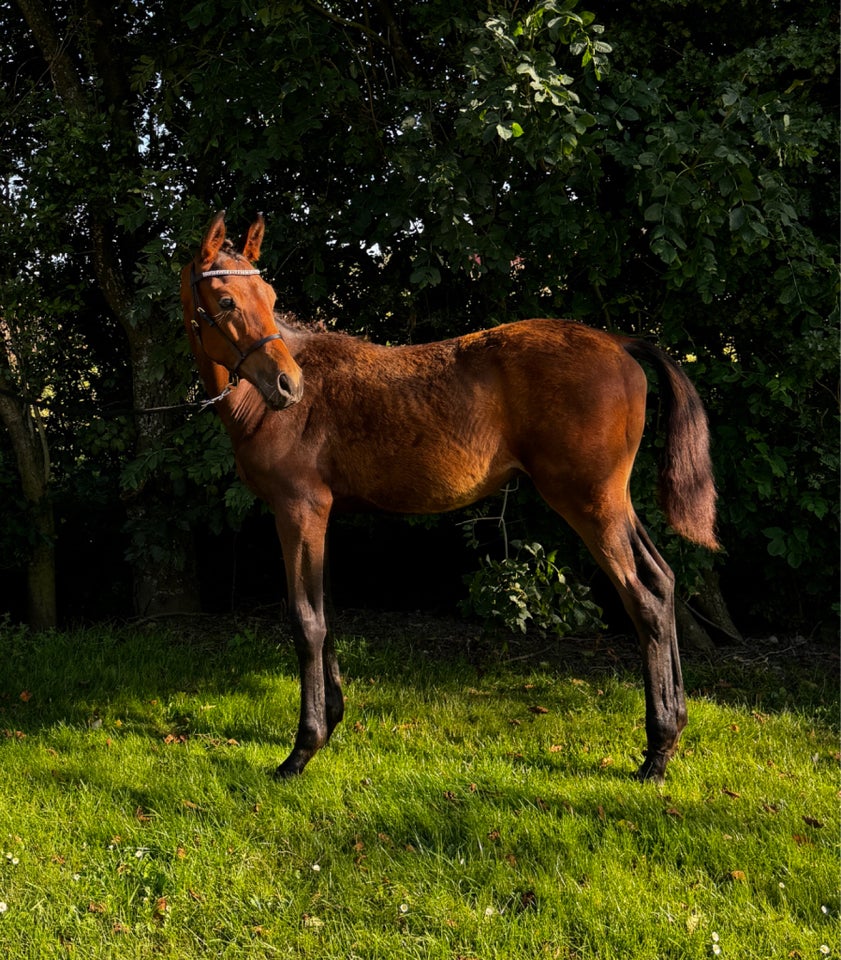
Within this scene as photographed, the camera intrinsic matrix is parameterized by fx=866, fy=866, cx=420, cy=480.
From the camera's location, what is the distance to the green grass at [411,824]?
296 cm

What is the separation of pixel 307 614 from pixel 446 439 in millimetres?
1061

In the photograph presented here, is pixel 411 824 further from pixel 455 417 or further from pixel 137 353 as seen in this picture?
pixel 137 353

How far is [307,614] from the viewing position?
4.11 meters

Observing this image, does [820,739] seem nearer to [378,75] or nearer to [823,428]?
[823,428]

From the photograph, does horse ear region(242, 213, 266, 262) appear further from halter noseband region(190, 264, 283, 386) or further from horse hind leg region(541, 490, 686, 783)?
horse hind leg region(541, 490, 686, 783)

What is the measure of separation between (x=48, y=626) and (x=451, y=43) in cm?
570

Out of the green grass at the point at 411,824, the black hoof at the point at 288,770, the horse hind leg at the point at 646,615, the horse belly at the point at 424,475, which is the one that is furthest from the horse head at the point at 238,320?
the green grass at the point at 411,824

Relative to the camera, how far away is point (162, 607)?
7.34m

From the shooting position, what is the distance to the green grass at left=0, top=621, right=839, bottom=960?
9.72 feet

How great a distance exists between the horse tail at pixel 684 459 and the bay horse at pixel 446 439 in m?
0.01

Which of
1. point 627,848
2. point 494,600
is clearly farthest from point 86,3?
point 627,848

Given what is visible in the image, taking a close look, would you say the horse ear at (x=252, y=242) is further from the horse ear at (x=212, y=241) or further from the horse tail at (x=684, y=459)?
the horse tail at (x=684, y=459)

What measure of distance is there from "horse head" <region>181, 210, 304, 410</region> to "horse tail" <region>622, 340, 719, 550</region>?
5.75 ft

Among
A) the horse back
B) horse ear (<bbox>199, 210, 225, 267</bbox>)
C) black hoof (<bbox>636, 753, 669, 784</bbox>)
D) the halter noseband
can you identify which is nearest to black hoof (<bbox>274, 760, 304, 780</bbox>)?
the horse back
